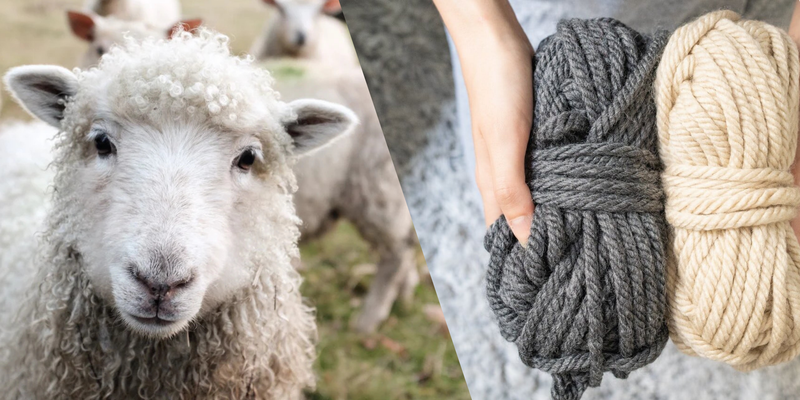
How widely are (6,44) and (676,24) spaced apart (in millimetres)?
1021

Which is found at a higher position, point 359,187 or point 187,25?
point 187,25

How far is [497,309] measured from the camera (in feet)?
2.54

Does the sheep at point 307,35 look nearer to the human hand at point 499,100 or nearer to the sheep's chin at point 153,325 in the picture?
the human hand at point 499,100

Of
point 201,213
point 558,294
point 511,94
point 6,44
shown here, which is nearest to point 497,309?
point 558,294

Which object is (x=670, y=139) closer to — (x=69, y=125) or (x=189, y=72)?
(x=189, y=72)

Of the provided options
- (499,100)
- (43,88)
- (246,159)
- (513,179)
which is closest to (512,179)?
(513,179)

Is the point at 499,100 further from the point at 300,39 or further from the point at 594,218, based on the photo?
the point at 300,39

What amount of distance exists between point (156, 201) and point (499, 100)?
1.42 ft

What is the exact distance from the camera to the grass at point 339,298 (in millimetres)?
729

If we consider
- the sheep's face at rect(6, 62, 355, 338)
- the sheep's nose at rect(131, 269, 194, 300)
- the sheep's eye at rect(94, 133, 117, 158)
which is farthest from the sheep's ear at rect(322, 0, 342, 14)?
the sheep's nose at rect(131, 269, 194, 300)

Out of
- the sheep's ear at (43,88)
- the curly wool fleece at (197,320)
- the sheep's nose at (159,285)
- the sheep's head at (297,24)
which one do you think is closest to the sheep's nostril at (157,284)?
the sheep's nose at (159,285)

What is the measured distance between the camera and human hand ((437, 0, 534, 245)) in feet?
2.38

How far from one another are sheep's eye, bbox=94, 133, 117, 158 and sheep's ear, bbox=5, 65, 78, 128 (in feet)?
0.22

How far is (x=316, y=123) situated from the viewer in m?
0.81
